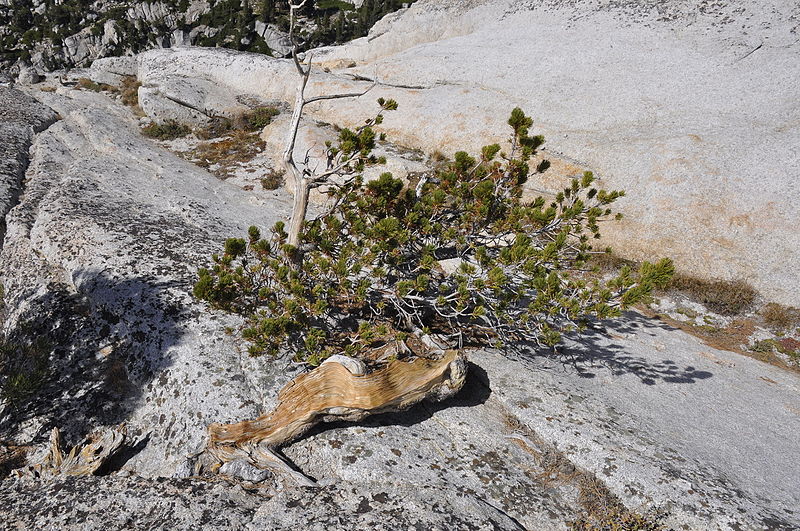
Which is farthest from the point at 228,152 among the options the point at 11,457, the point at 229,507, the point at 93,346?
the point at 229,507

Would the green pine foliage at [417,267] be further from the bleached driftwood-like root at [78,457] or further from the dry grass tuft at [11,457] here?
the dry grass tuft at [11,457]

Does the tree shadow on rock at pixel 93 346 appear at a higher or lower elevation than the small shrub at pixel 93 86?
lower

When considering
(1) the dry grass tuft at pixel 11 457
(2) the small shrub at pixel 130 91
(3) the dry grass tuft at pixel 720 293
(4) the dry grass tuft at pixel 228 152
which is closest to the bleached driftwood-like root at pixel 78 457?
(1) the dry grass tuft at pixel 11 457

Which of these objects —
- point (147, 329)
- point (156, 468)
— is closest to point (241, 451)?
point (156, 468)

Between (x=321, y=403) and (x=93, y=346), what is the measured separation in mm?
6755

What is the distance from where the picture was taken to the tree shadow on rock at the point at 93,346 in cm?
919

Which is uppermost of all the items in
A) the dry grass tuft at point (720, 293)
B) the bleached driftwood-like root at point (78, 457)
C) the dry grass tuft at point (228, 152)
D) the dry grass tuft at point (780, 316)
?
the dry grass tuft at point (228, 152)

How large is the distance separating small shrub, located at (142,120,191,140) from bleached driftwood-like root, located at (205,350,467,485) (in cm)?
2548

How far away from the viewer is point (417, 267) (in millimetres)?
10062

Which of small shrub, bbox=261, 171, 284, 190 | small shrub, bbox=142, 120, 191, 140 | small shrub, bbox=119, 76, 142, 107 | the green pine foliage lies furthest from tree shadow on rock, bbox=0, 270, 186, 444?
small shrub, bbox=119, 76, 142, 107

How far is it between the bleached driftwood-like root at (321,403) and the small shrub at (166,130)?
2548cm

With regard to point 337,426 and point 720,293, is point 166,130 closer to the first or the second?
point 337,426

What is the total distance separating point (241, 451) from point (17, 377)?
561 cm

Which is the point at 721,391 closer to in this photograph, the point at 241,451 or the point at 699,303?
the point at 699,303
